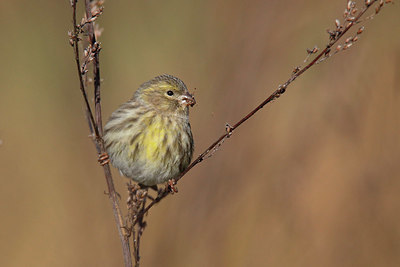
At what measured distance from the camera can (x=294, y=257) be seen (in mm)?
3525

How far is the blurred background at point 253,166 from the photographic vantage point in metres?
3.47

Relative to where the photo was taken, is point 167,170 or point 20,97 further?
point 20,97

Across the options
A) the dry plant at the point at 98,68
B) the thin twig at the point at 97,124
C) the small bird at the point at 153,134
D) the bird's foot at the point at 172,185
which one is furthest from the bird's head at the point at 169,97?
the thin twig at the point at 97,124

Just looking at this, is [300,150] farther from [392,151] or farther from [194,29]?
[194,29]

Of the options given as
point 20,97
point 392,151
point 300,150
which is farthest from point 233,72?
point 20,97

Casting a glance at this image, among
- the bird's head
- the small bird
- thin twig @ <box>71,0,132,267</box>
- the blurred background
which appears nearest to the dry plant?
thin twig @ <box>71,0,132,267</box>

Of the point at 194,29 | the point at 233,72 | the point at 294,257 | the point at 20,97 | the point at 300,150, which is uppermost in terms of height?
the point at 20,97

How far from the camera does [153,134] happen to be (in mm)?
3197

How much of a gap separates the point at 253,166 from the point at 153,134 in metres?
0.79

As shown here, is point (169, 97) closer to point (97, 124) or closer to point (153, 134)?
point (153, 134)

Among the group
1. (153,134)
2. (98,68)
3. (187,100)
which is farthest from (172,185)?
(98,68)

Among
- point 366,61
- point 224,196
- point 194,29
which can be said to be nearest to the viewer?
point 224,196

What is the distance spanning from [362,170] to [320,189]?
0.32m

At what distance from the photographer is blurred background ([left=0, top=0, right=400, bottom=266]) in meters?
3.47
